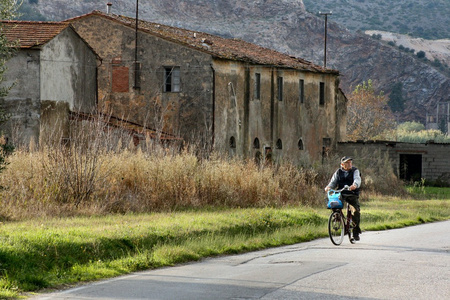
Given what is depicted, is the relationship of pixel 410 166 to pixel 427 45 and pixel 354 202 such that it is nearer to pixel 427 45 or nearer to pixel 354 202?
pixel 354 202

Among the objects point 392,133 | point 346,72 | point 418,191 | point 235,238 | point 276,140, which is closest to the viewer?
point 235,238

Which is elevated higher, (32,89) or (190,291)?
(32,89)

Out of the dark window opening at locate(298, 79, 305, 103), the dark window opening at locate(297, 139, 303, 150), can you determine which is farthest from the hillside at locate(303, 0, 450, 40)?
the dark window opening at locate(297, 139, 303, 150)

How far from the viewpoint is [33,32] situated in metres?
39.5

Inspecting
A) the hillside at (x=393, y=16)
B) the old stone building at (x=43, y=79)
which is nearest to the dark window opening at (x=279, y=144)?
the old stone building at (x=43, y=79)

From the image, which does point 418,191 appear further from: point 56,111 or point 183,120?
point 56,111

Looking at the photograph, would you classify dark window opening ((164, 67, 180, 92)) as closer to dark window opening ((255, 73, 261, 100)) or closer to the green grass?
dark window opening ((255, 73, 261, 100))

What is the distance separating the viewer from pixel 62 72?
131 ft

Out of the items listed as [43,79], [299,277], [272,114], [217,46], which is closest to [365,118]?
[272,114]

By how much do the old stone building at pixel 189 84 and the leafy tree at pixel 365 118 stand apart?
4096 cm

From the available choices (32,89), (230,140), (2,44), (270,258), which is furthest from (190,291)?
(230,140)

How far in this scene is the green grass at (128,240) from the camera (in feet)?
41.4

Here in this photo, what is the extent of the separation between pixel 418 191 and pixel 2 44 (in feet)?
110

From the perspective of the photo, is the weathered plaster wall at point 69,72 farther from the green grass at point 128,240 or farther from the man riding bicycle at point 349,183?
the man riding bicycle at point 349,183
